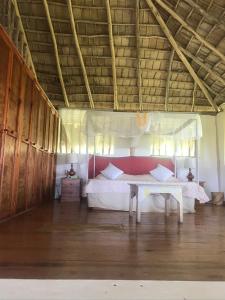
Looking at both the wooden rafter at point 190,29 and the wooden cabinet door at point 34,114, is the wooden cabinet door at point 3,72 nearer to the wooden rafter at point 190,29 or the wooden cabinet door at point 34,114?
the wooden cabinet door at point 34,114

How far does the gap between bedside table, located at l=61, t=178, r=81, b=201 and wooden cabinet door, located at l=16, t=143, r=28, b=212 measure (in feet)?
6.44

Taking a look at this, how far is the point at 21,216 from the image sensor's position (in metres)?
3.59

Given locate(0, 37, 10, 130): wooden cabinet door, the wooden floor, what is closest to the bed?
the wooden floor

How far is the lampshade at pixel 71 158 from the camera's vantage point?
659cm

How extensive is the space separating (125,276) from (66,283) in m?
0.35

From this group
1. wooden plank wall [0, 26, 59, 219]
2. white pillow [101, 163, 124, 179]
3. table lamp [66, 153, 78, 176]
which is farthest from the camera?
table lamp [66, 153, 78, 176]

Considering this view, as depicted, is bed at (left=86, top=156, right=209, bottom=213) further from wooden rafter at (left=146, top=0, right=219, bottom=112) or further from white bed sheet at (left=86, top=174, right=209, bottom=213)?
wooden rafter at (left=146, top=0, right=219, bottom=112)

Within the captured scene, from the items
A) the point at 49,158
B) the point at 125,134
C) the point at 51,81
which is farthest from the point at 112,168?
the point at 51,81

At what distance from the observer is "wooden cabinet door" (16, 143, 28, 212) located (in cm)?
374

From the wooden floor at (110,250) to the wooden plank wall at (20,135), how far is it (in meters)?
0.48

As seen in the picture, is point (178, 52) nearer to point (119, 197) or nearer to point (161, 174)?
point (161, 174)

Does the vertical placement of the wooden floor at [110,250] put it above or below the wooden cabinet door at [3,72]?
below

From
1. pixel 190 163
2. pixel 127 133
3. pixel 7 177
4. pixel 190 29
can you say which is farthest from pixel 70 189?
pixel 190 29

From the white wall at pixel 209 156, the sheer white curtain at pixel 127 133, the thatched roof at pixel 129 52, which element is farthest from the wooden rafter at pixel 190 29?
the white wall at pixel 209 156
